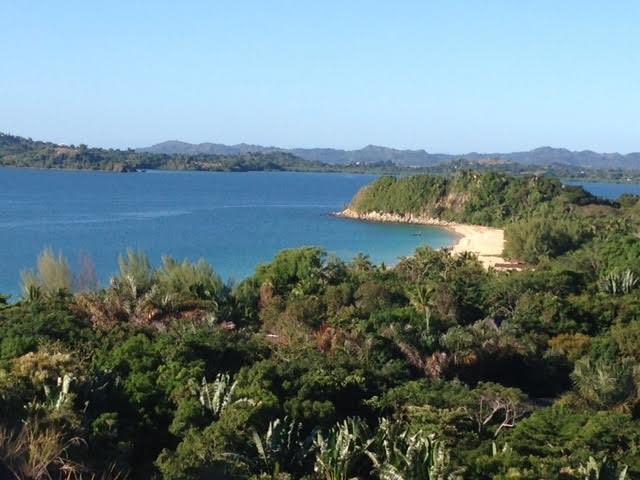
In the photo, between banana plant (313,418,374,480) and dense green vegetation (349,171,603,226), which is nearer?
banana plant (313,418,374,480)

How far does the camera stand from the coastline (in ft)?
209

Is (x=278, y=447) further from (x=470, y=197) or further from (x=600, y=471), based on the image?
(x=470, y=197)

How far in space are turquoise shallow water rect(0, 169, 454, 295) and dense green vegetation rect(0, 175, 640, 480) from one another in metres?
18.1

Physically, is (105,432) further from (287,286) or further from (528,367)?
(287,286)

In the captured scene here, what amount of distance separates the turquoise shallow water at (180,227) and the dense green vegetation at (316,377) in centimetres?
1812

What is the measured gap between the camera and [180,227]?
3167 inches

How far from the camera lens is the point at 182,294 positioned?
29.5m

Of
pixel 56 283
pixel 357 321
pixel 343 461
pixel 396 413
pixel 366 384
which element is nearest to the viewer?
pixel 343 461

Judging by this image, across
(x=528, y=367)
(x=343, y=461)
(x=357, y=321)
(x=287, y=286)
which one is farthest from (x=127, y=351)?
(x=287, y=286)

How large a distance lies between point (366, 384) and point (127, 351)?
530 centimetres

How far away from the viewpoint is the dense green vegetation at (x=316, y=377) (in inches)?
545

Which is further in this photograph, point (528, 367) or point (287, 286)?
point (287, 286)

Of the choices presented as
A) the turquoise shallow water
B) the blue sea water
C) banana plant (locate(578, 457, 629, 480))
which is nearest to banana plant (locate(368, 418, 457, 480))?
banana plant (locate(578, 457, 629, 480))

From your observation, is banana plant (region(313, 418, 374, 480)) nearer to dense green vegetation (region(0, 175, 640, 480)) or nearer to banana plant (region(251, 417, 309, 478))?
dense green vegetation (region(0, 175, 640, 480))
